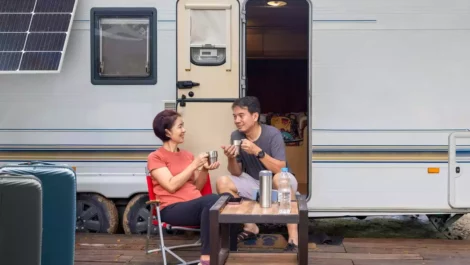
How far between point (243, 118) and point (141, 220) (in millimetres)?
1423

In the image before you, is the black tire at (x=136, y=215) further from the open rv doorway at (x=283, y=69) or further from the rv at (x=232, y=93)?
the open rv doorway at (x=283, y=69)

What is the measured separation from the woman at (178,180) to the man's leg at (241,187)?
6.6 inches

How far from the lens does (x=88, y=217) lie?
4.99 m

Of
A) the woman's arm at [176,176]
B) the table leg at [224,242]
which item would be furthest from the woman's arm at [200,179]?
the table leg at [224,242]

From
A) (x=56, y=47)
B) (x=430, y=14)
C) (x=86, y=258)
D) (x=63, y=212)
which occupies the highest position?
(x=430, y=14)

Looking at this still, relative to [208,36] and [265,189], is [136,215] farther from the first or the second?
[265,189]

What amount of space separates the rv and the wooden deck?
0.94ft

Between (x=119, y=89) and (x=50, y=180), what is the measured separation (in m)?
1.88

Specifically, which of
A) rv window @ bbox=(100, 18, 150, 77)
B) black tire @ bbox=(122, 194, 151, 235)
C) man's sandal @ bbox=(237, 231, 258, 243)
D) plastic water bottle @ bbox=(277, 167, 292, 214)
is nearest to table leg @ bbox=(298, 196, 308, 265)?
plastic water bottle @ bbox=(277, 167, 292, 214)

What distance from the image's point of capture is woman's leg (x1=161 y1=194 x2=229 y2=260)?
3.79m

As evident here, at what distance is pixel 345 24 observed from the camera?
4.77 m

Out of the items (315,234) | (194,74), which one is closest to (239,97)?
(194,74)

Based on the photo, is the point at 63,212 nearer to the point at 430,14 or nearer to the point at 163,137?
the point at 163,137

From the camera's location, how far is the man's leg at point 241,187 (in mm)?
4336
